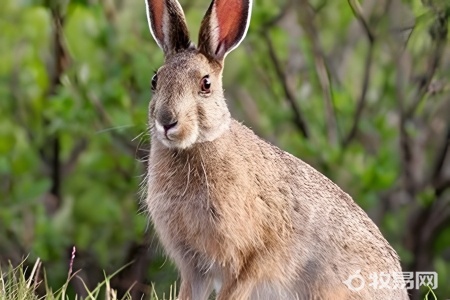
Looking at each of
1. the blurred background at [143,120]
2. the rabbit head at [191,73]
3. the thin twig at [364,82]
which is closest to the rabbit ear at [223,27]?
the rabbit head at [191,73]

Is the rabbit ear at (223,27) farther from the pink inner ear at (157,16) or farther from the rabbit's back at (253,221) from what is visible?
the rabbit's back at (253,221)

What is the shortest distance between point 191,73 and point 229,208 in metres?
0.75

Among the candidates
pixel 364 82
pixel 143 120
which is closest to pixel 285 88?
pixel 364 82

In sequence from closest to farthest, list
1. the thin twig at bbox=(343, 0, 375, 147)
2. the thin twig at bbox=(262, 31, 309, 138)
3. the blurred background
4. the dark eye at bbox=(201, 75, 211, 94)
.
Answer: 1. the dark eye at bbox=(201, 75, 211, 94)
2. the thin twig at bbox=(343, 0, 375, 147)
3. the blurred background
4. the thin twig at bbox=(262, 31, 309, 138)

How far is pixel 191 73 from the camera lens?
258 inches

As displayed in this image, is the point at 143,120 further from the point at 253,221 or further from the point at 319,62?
the point at 253,221

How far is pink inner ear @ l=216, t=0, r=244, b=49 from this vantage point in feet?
22.1

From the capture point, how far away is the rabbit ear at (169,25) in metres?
6.67

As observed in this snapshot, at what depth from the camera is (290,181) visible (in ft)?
22.9

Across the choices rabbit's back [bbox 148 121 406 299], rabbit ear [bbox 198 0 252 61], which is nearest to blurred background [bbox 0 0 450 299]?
rabbit's back [bbox 148 121 406 299]

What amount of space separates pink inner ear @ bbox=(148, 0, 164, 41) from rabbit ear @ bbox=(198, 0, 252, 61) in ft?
0.75

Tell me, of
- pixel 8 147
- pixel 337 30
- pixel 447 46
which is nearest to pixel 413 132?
pixel 447 46

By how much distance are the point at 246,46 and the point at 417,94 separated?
1.67 m

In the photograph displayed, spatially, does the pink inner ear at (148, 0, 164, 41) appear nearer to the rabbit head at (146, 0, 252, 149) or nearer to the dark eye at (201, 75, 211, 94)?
the rabbit head at (146, 0, 252, 149)
